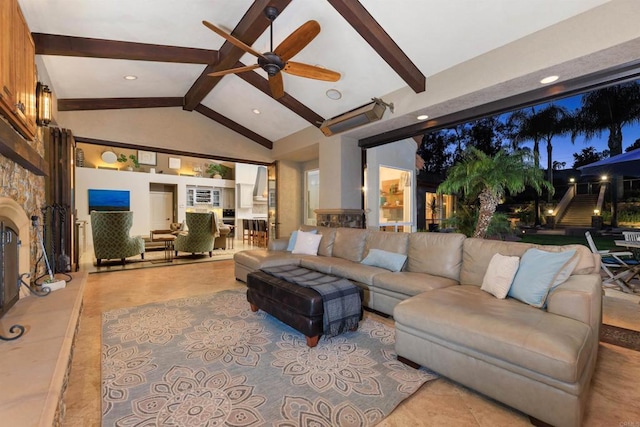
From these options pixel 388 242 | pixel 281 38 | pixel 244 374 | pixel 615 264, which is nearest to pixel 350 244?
pixel 388 242

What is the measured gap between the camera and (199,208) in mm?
10672

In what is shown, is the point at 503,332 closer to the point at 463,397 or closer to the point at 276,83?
the point at 463,397

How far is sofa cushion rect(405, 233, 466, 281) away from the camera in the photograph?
302 cm

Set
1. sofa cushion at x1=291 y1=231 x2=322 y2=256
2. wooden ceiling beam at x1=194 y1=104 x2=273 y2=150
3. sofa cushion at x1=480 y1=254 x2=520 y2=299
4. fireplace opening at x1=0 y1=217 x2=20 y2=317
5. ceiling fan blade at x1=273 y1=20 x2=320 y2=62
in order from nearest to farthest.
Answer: fireplace opening at x1=0 y1=217 x2=20 y2=317
sofa cushion at x1=480 y1=254 x2=520 y2=299
ceiling fan blade at x1=273 y1=20 x2=320 y2=62
sofa cushion at x1=291 y1=231 x2=322 y2=256
wooden ceiling beam at x1=194 y1=104 x2=273 y2=150

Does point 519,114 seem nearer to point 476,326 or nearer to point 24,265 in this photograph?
point 476,326

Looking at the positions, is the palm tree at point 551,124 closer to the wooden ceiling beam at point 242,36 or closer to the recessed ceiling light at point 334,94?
the recessed ceiling light at point 334,94

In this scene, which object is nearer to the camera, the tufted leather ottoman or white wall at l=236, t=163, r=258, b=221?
the tufted leather ottoman

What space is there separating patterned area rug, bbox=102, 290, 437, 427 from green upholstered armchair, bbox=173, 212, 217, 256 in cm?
376

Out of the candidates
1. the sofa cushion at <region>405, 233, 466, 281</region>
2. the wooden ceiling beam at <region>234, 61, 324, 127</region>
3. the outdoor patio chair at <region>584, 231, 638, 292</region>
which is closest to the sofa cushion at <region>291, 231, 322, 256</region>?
the sofa cushion at <region>405, 233, 466, 281</region>

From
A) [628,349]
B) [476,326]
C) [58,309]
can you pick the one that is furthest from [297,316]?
[628,349]

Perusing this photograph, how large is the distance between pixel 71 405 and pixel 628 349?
13.3 ft

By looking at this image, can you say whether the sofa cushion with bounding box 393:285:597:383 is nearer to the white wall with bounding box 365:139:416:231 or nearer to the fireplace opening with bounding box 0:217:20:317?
the fireplace opening with bounding box 0:217:20:317

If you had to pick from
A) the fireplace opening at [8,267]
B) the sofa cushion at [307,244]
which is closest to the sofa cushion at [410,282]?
the sofa cushion at [307,244]

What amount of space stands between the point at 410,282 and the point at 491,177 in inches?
90.5
